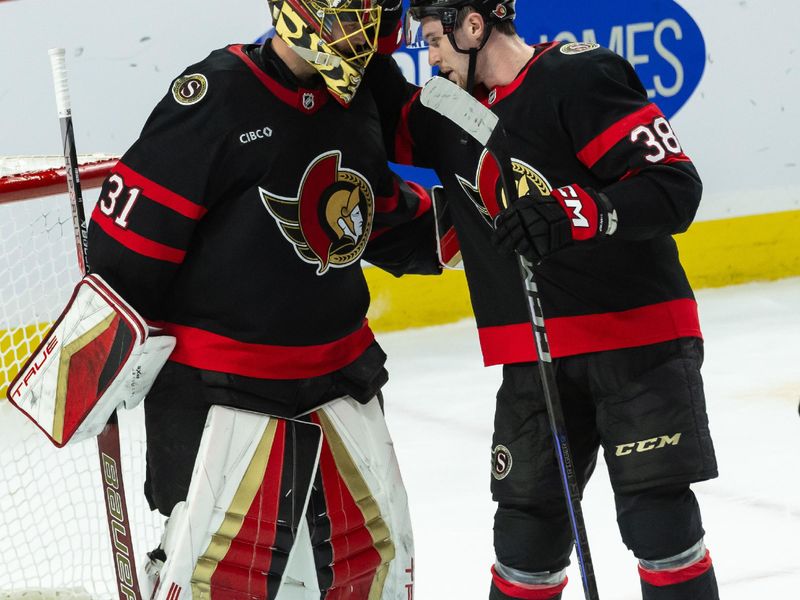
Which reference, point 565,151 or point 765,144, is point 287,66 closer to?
point 565,151

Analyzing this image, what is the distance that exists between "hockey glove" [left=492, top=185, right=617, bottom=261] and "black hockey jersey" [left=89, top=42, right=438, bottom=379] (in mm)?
262

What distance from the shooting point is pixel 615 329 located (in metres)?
1.96

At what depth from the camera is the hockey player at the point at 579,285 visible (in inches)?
72.9

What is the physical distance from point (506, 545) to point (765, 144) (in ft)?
10.9

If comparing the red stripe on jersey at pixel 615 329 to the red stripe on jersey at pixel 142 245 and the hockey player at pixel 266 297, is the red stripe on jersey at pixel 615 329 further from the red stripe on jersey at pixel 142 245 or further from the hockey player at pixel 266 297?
the red stripe on jersey at pixel 142 245

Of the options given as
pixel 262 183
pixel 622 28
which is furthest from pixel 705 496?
pixel 622 28

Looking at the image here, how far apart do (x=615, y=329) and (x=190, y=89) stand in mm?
683

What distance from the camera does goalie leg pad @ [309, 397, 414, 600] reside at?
1.96 m

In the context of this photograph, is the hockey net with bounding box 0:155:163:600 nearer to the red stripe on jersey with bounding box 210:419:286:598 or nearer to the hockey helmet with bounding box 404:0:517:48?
the red stripe on jersey with bounding box 210:419:286:598

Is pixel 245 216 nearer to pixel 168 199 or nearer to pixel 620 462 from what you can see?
pixel 168 199

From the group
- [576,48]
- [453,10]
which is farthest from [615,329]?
[453,10]

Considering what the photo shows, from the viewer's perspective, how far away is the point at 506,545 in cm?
204

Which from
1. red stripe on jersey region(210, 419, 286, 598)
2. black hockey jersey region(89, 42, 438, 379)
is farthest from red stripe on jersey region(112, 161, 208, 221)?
red stripe on jersey region(210, 419, 286, 598)

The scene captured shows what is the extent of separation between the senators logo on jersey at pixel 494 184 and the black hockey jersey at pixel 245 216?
0.15 metres
